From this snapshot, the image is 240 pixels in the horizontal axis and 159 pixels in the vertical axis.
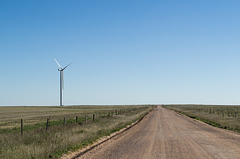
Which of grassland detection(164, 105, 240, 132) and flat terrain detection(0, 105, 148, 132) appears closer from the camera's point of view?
grassland detection(164, 105, 240, 132)

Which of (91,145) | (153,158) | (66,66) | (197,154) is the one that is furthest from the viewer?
(66,66)

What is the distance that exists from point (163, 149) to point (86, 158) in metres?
4.44

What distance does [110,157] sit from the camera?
432 inches

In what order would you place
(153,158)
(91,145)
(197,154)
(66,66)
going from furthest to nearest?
(66,66) < (91,145) < (197,154) < (153,158)

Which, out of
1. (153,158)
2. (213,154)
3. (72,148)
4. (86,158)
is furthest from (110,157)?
(213,154)

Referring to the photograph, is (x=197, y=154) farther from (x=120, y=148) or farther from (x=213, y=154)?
(x=120, y=148)

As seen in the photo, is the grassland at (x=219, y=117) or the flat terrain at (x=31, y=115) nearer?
the grassland at (x=219, y=117)

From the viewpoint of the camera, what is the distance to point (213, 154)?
11.5 meters

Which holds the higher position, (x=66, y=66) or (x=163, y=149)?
(x=66, y=66)

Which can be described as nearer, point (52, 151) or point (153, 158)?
point (153, 158)

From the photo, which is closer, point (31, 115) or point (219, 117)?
point (219, 117)

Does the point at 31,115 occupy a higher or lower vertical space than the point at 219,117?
→ lower

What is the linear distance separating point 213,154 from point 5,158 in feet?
31.6

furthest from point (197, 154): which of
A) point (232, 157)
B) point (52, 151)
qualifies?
point (52, 151)
